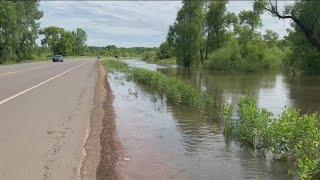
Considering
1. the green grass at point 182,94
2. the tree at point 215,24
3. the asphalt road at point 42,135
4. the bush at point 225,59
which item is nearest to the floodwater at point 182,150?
the asphalt road at point 42,135

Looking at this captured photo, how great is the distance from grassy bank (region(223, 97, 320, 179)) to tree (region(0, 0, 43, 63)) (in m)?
69.9

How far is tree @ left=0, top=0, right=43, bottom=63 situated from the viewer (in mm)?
78125

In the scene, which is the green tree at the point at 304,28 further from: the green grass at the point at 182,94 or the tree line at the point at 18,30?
the tree line at the point at 18,30

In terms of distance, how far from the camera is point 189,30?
3081 inches

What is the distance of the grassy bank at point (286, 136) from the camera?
8.79 meters

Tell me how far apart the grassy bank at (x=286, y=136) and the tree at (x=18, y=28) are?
69.9 meters

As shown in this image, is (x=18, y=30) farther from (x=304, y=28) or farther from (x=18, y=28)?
(x=304, y=28)

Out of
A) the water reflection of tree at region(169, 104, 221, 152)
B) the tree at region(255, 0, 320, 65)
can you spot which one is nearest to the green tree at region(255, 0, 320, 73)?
the tree at region(255, 0, 320, 65)

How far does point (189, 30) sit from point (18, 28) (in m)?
28.2

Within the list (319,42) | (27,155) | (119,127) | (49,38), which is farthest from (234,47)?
(49,38)

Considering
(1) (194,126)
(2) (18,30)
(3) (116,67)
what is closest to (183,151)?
(1) (194,126)

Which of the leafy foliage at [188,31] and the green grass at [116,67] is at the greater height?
the leafy foliage at [188,31]

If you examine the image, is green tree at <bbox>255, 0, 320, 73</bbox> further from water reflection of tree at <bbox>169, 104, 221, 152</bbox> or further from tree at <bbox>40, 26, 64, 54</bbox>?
tree at <bbox>40, 26, 64, 54</bbox>

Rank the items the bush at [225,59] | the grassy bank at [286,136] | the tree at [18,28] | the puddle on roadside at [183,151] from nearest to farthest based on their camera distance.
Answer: the grassy bank at [286,136], the puddle on roadside at [183,151], the bush at [225,59], the tree at [18,28]
